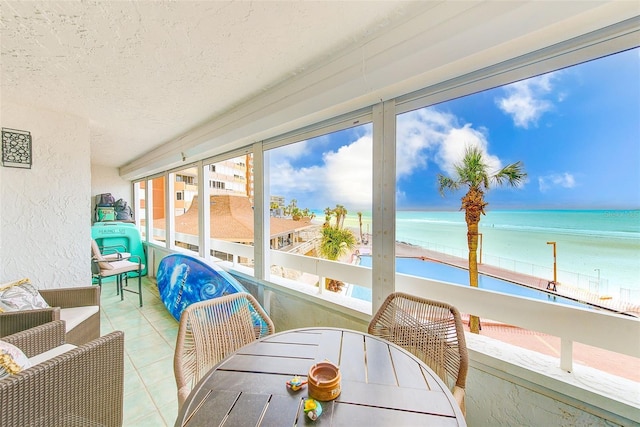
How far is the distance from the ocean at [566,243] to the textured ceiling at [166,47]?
1396mm

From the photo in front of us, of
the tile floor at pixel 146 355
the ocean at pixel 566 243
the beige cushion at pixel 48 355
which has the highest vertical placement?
the ocean at pixel 566 243

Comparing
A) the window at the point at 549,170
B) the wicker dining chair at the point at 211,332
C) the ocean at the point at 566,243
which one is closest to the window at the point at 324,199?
the window at the point at 549,170

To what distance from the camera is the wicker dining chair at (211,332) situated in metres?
1.33

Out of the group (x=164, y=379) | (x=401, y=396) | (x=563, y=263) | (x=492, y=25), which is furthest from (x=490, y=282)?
(x=164, y=379)

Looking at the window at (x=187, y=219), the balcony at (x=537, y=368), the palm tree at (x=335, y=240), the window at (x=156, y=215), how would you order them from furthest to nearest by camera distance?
the window at (x=156, y=215) < the window at (x=187, y=219) < the palm tree at (x=335, y=240) < the balcony at (x=537, y=368)

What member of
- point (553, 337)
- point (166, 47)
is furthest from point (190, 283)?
point (553, 337)

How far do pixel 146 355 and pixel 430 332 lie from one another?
2771 millimetres

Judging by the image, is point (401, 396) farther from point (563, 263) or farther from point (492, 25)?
point (492, 25)

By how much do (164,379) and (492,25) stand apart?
339cm

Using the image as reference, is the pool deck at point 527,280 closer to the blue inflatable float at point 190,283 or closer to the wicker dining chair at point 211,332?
the wicker dining chair at point 211,332

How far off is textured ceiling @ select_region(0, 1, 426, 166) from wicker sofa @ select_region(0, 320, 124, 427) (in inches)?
72.6

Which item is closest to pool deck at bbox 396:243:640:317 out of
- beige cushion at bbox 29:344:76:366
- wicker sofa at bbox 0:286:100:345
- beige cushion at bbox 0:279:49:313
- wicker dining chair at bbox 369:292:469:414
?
wicker dining chair at bbox 369:292:469:414

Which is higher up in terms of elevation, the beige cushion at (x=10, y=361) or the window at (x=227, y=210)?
the window at (x=227, y=210)

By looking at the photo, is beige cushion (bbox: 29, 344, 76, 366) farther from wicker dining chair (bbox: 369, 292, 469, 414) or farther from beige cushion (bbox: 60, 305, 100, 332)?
wicker dining chair (bbox: 369, 292, 469, 414)
